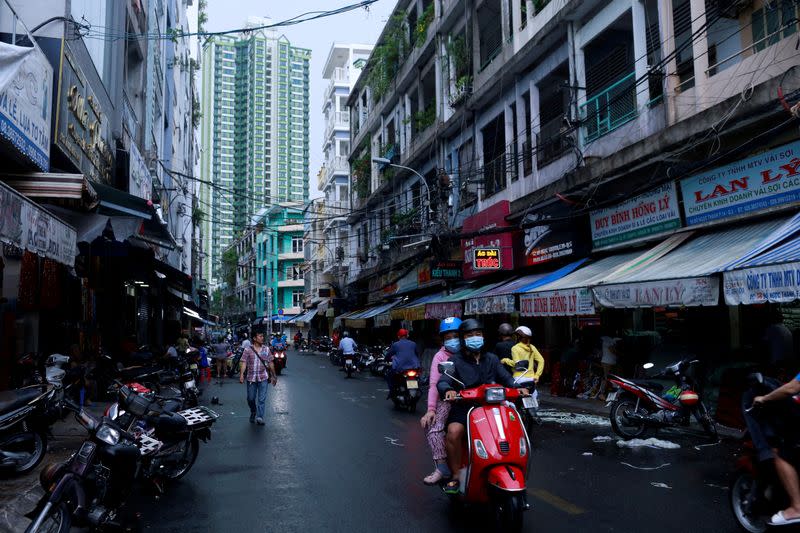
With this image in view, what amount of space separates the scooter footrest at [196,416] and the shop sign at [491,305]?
987 centimetres

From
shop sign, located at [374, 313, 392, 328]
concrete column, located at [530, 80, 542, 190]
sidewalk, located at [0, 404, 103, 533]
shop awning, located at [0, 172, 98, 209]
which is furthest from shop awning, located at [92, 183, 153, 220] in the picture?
shop sign, located at [374, 313, 392, 328]

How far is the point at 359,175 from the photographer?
41906mm

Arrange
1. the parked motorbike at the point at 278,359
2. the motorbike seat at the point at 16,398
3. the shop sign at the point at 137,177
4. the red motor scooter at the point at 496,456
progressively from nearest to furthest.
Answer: the red motor scooter at the point at 496,456
the motorbike seat at the point at 16,398
the shop sign at the point at 137,177
the parked motorbike at the point at 278,359

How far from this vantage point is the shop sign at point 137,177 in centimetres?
1736

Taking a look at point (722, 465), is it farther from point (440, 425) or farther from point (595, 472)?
point (440, 425)

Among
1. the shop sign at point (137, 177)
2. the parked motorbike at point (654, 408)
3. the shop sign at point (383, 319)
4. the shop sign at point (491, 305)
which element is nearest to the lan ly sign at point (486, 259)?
the shop sign at point (491, 305)

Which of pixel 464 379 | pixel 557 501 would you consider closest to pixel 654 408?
pixel 557 501

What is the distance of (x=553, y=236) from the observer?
56.9 feet

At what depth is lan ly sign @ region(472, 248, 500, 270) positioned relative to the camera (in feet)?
63.9

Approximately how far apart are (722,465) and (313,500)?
16.1ft

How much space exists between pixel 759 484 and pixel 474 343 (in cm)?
235

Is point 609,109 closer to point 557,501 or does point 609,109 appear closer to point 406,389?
point 406,389

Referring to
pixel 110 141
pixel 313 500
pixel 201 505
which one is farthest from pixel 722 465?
pixel 110 141

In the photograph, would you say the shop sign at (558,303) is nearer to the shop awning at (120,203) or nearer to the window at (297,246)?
the shop awning at (120,203)
